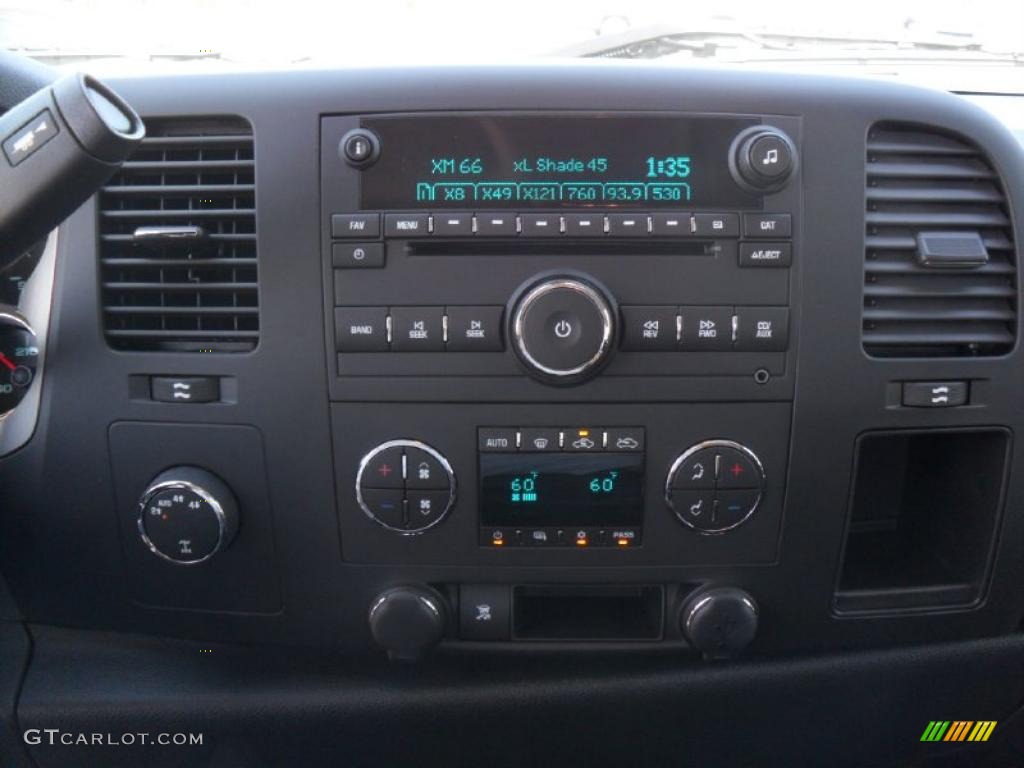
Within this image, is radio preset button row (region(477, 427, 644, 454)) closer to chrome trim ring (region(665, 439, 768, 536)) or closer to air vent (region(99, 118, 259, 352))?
chrome trim ring (region(665, 439, 768, 536))

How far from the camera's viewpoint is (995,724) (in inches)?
68.7

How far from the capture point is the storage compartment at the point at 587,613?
1.56 metres

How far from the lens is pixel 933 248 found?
1.45 metres

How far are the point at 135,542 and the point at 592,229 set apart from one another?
0.91 metres

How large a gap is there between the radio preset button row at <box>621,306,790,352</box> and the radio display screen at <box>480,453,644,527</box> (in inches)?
7.5

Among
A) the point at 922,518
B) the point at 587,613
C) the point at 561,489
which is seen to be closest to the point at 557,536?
the point at 561,489

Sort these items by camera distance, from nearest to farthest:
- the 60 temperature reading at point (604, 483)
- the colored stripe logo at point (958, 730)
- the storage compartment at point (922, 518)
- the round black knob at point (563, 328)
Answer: the round black knob at point (563, 328) < the 60 temperature reading at point (604, 483) < the storage compartment at point (922, 518) < the colored stripe logo at point (958, 730)

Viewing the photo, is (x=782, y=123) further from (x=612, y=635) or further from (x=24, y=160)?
(x=24, y=160)

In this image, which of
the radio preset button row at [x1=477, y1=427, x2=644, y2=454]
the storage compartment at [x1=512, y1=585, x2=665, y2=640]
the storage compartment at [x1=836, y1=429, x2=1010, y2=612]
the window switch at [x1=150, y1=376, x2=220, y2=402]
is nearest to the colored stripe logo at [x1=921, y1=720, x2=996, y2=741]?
the storage compartment at [x1=836, y1=429, x2=1010, y2=612]

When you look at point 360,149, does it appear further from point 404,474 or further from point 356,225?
point 404,474

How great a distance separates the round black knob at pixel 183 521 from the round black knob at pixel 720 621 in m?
0.76

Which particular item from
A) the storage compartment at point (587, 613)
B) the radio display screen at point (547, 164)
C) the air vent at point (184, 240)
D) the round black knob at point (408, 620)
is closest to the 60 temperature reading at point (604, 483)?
the storage compartment at point (587, 613)

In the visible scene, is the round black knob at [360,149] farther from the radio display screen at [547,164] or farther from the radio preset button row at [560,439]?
the radio preset button row at [560,439]

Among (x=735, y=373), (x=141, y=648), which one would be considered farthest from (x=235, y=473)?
(x=735, y=373)
